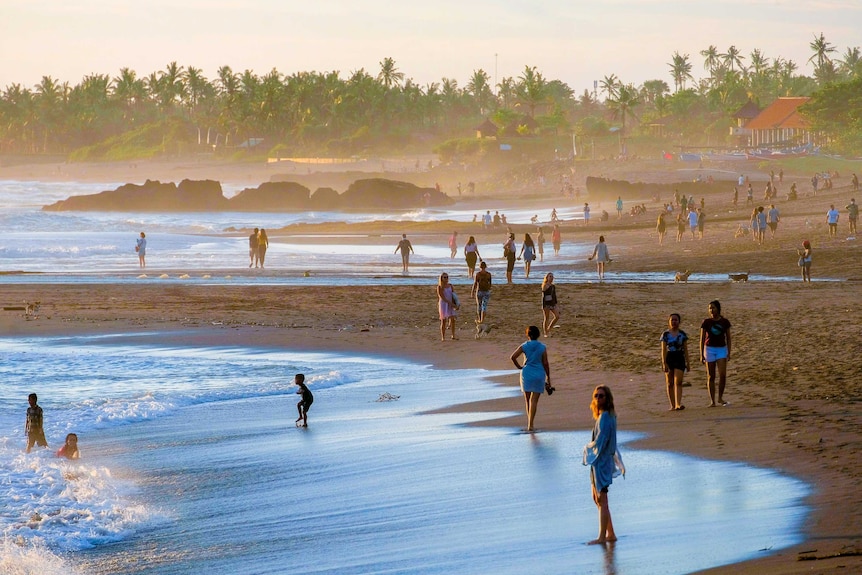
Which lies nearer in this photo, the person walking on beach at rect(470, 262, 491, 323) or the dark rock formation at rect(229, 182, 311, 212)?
the person walking on beach at rect(470, 262, 491, 323)

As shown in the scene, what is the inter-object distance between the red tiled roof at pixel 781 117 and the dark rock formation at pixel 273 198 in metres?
50.5

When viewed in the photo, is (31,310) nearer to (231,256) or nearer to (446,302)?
(446,302)

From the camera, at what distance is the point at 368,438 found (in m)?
12.6

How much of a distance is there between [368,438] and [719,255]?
2708 centimetres

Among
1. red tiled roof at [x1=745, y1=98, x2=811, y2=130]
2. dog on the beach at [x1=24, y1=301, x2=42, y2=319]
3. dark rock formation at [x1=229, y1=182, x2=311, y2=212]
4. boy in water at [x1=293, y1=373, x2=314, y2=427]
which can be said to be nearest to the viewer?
boy in water at [x1=293, y1=373, x2=314, y2=427]

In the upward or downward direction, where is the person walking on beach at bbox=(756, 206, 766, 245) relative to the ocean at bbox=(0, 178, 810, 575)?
upward

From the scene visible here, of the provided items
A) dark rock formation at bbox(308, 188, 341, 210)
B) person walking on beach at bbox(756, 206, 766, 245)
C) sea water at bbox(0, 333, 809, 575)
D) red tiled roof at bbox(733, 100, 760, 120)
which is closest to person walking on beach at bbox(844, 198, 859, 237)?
person walking on beach at bbox(756, 206, 766, 245)

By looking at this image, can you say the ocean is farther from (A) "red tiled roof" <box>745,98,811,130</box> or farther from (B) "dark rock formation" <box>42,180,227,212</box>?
(A) "red tiled roof" <box>745,98,811,130</box>

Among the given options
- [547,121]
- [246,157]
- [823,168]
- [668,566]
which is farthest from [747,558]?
[246,157]

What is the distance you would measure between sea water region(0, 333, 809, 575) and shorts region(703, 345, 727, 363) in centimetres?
125

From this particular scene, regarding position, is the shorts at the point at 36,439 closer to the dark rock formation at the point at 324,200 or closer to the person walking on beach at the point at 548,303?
the person walking on beach at the point at 548,303

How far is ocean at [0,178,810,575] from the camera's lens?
8.12 m

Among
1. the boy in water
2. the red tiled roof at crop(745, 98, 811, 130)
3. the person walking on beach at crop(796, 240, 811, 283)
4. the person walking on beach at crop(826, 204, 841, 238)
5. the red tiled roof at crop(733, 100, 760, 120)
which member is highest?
the red tiled roof at crop(733, 100, 760, 120)

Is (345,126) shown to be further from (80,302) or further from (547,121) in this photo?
(80,302)
